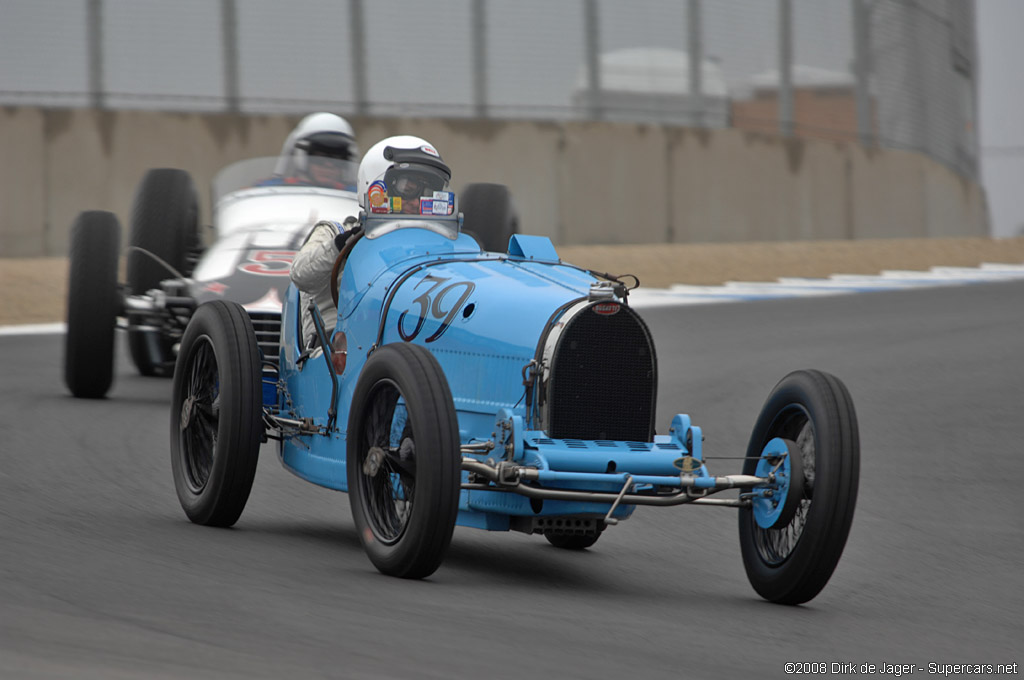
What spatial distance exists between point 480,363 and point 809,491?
137cm

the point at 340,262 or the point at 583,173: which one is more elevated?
the point at 583,173

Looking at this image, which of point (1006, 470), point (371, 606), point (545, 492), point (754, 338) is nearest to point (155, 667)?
point (371, 606)

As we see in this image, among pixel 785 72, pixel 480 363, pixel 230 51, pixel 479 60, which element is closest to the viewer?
pixel 480 363

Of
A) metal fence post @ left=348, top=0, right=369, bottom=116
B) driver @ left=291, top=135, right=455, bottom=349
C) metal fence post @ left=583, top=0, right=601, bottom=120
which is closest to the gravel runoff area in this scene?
metal fence post @ left=583, top=0, right=601, bottom=120

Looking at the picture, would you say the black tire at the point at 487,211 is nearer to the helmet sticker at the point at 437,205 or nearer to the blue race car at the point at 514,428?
the helmet sticker at the point at 437,205

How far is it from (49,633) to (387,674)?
3.30 feet

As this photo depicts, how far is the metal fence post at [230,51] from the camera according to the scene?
2100 centimetres

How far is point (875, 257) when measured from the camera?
2411 cm

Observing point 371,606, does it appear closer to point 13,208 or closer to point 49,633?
point 49,633

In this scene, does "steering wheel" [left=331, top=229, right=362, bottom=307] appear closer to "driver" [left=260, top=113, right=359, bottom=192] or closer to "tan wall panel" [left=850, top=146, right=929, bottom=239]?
"driver" [left=260, top=113, right=359, bottom=192]

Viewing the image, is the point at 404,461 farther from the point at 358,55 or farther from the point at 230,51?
the point at 358,55

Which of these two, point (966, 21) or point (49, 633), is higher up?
point (966, 21)

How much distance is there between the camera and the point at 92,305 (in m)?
11.0

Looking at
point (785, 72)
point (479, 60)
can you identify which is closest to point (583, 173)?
point (479, 60)
